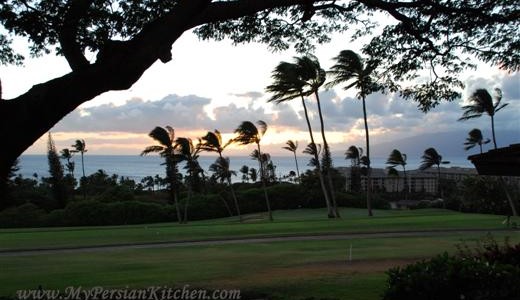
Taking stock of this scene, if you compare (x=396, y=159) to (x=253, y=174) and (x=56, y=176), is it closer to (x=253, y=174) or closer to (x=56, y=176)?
(x=253, y=174)

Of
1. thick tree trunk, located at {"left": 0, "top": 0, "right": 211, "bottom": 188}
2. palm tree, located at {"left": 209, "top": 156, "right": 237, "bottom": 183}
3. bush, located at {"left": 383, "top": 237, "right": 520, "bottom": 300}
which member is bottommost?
bush, located at {"left": 383, "top": 237, "right": 520, "bottom": 300}

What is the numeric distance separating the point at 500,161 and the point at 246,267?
746 centimetres

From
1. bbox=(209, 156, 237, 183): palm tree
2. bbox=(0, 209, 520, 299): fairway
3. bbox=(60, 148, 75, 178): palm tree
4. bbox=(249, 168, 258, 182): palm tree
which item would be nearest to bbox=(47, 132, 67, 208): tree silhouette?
bbox=(60, 148, 75, 178): palm tree

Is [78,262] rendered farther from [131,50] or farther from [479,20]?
[479,20]

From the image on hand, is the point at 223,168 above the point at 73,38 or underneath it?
above

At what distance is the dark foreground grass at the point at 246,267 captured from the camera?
1077 cm

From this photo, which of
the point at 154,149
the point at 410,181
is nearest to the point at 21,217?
the point at 154,149

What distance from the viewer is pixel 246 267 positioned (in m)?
14.0

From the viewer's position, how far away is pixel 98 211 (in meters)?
45.1

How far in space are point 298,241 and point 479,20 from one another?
1201 centimetres

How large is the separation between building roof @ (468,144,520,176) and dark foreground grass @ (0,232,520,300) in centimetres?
267

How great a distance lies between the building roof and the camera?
796 cm

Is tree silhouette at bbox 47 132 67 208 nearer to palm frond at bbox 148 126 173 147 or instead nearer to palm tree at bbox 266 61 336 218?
palm frond at bbox 148 126 173 147

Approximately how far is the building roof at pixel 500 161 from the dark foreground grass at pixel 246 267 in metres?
2.67
